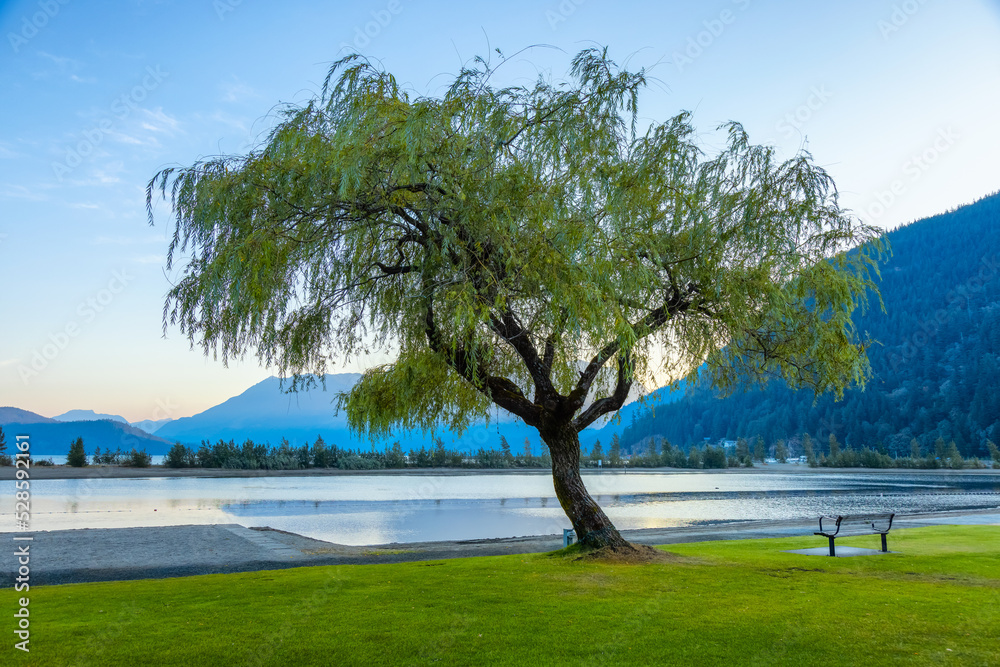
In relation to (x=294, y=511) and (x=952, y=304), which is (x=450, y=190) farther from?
(x=952, y=304)

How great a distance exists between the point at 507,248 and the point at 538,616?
5.10 m

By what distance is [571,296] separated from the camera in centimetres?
970

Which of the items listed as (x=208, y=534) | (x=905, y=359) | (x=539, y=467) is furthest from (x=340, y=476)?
(x=905, y=359)

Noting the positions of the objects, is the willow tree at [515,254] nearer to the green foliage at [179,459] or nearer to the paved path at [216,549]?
the paved path at [216,549]

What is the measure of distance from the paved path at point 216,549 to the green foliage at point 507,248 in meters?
4.47

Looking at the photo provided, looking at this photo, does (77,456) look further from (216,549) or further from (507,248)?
(507,248)

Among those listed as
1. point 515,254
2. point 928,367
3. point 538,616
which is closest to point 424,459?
point 515,254

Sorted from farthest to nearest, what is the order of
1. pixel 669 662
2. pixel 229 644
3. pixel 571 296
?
pixel 571 296 < pixel 229 644 < pixel 669 662

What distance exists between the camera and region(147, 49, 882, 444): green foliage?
32.5 feet

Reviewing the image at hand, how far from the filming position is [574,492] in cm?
1311

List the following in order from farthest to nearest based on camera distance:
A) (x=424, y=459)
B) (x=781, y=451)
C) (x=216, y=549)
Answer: (x=781, y=451) → (x=424, y=459) → (x=216, y=549)

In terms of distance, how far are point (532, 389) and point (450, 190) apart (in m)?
5.35

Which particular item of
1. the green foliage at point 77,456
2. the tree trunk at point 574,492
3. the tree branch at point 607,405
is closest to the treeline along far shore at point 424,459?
the green foliage at point 77,456

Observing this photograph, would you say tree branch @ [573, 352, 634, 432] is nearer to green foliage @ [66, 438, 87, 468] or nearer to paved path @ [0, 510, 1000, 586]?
paved path @ [0, 510, 1000, 586]
